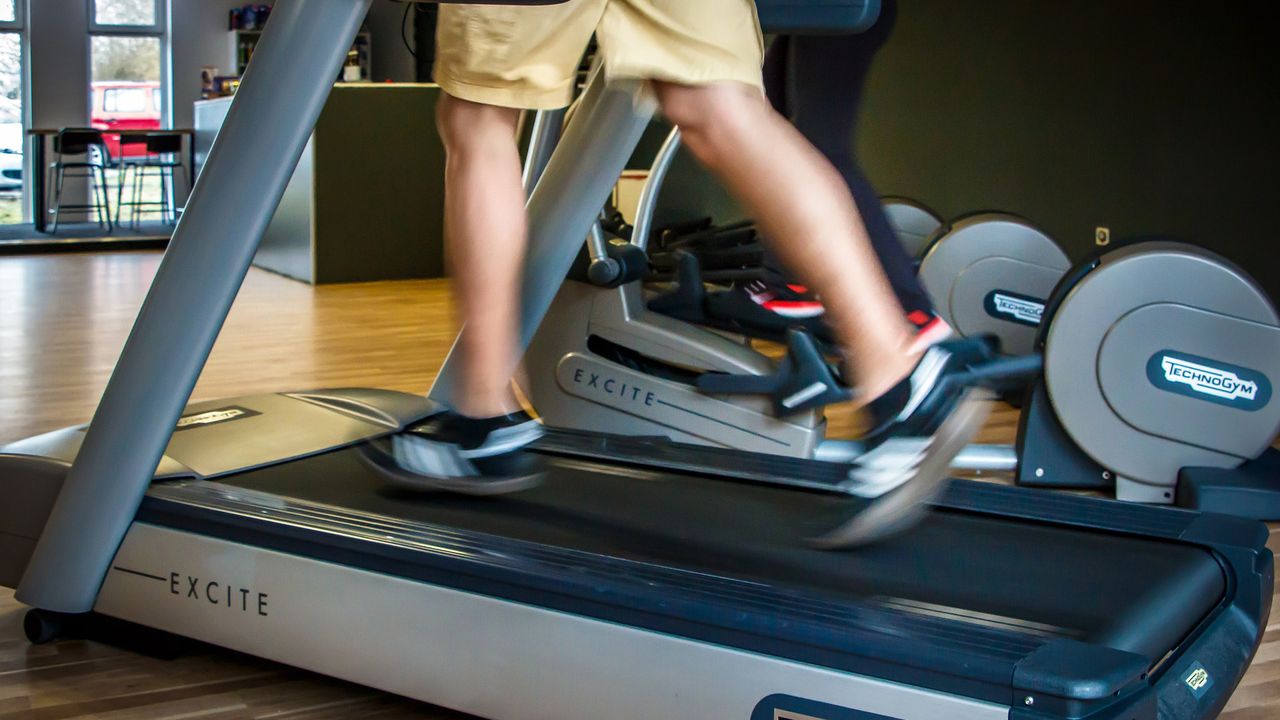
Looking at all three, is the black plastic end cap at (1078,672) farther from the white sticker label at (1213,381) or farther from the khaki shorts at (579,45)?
the white sticker label at (1213,381)

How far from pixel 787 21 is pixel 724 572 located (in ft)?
Answer: 2.23

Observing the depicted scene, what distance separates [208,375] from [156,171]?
811 centimetres

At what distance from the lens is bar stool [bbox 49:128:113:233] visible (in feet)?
30.0

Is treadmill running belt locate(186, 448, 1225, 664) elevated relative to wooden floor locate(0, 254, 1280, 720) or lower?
elevated

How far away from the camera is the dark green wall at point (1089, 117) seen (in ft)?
10.0

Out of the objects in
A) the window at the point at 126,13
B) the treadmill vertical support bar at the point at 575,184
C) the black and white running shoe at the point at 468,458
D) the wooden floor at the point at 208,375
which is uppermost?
the window at the point at 126,13

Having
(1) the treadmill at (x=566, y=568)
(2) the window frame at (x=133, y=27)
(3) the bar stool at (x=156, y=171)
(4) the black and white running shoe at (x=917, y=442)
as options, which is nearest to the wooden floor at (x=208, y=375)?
(1) the treadmill at (x=566, y=568)

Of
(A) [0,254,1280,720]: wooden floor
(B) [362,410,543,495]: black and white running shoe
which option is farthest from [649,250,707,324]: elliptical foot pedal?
(B) [362,410,543,495]: black and white running shoe

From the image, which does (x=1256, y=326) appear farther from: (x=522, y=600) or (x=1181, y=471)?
(x=522, y=600)

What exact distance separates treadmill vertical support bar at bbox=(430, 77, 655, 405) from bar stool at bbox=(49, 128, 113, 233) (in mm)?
7479

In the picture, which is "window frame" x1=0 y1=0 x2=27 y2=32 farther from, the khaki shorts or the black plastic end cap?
the black plastic end cap

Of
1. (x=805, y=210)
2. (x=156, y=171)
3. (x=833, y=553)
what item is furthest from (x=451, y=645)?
(x=156, y=171)

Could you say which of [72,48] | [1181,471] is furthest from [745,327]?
[72,48]

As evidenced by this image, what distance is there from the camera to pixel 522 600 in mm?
1242
